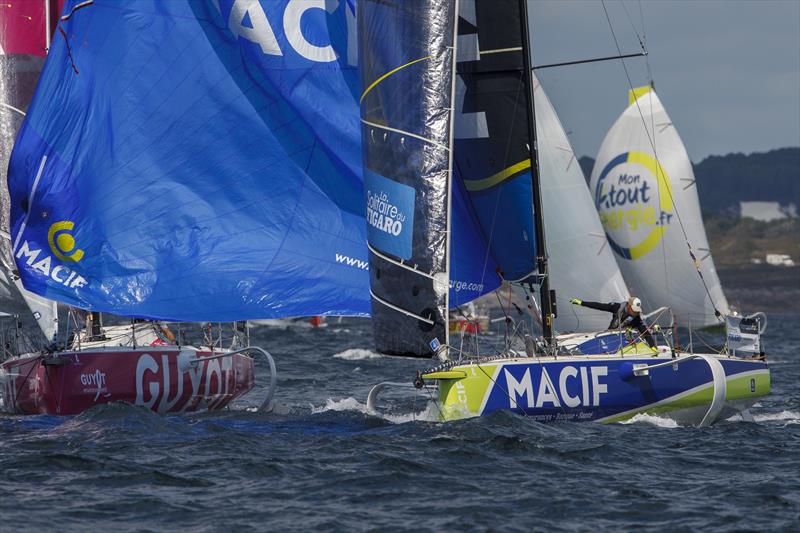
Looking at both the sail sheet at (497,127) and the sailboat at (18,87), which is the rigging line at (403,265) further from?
the sailboat at (18,87)

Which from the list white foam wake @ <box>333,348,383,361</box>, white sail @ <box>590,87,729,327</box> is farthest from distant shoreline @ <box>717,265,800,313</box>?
white sail @ <box>590,87,729,327</box>

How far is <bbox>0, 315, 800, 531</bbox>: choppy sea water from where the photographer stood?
10.7 meters

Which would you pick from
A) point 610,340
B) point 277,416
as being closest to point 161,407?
point 277,416

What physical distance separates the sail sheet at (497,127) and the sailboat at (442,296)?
0.21 metres

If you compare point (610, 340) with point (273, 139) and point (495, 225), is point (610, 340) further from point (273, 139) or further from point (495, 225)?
point (273, 139)

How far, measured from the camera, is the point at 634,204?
31750 mm

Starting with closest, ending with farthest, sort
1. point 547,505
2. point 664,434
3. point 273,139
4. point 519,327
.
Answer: point 547,505
point 664,434
point 519,327
point 273,139

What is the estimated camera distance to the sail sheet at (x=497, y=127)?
1678 cm

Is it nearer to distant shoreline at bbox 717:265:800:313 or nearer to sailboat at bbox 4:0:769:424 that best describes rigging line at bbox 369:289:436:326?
sailboat at bbox 4:0:769:424

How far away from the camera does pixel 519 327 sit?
16.8m

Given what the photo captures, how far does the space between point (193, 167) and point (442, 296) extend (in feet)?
14.2

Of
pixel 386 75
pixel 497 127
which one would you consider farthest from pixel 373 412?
pixel 386 75

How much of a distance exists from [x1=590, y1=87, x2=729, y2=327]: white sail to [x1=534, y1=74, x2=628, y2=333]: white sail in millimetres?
7524

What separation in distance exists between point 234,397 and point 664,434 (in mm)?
6646
